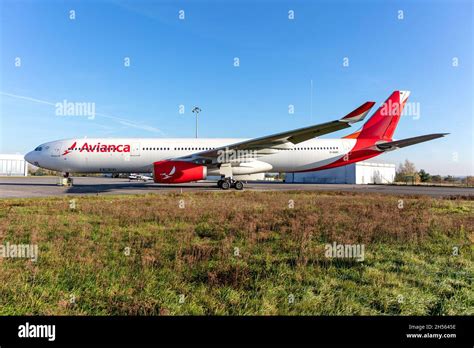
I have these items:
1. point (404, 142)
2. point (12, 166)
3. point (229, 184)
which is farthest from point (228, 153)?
point (12, 166)

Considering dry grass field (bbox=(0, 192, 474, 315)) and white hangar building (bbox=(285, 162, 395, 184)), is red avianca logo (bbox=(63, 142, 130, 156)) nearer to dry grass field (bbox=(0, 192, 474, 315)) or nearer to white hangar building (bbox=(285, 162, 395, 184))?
dry grass field (bbox=(0, 192, 474, 315))

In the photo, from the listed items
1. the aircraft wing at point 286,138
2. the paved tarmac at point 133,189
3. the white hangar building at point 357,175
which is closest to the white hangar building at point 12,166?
the paved tarmac at point 133,189

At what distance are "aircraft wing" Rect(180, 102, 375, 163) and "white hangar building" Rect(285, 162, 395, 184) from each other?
3046 cm

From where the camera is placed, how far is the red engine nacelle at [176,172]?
1758 cm

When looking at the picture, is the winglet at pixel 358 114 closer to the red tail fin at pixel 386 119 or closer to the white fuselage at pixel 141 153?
the white fuselage at pixel 141 153

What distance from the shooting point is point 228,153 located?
753 inches

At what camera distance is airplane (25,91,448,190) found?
64.6 feet

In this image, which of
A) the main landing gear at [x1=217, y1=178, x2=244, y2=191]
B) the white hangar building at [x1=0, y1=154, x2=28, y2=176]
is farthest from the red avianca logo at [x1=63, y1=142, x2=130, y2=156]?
the white hangar building at [x1=0, y1=154, x2=28, y2=176]

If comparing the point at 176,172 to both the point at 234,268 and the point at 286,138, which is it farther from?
the point at 234,268

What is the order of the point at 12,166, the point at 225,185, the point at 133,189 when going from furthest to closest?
the point at 12,166
the point at 225,185
the point at 133,189

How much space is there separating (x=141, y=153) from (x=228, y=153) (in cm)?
738

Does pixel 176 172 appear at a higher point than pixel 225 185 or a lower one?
higher

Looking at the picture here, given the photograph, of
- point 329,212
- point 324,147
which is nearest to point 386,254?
point 329,212
